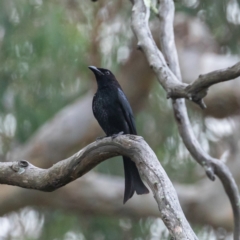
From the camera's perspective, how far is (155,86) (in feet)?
20.4

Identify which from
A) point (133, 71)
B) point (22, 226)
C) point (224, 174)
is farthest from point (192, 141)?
point (22, 226)

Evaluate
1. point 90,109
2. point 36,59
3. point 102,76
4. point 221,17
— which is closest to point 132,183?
point 102,76

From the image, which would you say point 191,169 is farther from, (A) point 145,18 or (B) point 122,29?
(A) point 145,18

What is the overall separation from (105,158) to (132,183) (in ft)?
1.38

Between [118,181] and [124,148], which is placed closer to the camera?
[124,148]

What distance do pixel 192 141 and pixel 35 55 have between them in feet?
10.1

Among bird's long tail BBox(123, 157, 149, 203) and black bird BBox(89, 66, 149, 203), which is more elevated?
black bird BBox(89, 66, 149, 203)

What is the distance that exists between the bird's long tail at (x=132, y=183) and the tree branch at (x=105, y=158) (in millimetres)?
366

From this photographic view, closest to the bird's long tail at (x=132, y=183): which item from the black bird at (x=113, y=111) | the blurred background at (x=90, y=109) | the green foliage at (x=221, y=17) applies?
the black bird at (x=113, y=111)

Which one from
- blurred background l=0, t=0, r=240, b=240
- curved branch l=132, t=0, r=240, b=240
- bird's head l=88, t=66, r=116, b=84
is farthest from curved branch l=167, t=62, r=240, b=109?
blurred background l=0, t=0, r=240, b=240

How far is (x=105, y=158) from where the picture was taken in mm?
2270

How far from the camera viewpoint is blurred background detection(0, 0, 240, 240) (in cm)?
567

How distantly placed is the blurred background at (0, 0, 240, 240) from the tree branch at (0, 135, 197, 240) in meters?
3.21

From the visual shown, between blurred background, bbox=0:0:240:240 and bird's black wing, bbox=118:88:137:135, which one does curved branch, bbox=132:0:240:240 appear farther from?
blurred background, bbox=0:0:240:240
